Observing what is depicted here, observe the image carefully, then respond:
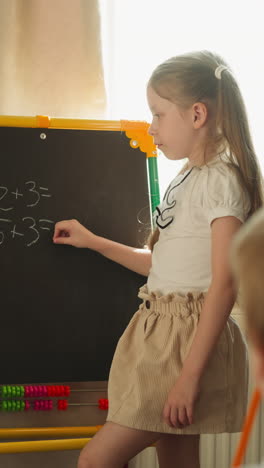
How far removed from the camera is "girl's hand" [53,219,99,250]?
200 centimetres

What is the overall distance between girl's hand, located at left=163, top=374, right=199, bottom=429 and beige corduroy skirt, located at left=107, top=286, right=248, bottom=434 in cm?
4

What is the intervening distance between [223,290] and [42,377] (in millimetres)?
729

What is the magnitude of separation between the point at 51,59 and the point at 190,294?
0.99 metres

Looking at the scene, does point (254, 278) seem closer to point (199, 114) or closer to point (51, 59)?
point (199, 114)

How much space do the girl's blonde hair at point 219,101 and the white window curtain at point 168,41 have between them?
0.65m

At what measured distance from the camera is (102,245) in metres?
1.99

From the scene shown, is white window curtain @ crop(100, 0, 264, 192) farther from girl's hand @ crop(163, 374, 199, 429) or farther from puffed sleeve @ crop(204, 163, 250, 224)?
girl's hand @ crop(163, 374, 199, 429)

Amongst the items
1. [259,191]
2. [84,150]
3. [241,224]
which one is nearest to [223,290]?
[241,224]

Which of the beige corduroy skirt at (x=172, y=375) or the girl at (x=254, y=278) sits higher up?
the girl at (x=254, y=278)

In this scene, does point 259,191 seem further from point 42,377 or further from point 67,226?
point 42,377

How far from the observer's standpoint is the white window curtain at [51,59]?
2.19 meters

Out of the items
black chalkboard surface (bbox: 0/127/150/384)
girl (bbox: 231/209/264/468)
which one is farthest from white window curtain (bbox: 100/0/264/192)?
girl (bbox: 231/209/264/468)

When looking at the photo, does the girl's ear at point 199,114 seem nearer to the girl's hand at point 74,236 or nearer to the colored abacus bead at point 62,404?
the girl's hand at point 74,236

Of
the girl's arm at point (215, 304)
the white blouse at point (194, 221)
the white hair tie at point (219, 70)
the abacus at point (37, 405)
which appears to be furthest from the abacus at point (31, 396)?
the white hair tie at point (219, 70)
